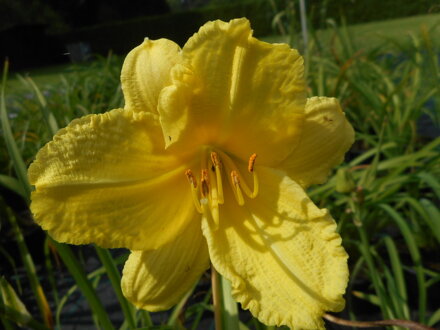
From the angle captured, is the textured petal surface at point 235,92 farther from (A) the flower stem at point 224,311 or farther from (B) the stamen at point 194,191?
(A) the flower stem at point 224,311

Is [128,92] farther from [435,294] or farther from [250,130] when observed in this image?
[435,294]

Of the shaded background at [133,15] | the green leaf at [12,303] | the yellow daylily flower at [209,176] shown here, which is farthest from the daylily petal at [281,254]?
the shaded background at [133,15]

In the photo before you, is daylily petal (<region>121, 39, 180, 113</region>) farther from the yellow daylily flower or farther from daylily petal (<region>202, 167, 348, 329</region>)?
daylily petal (<region>202, 167, 348, 329</region>)

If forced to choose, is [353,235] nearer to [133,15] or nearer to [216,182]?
[216,182]

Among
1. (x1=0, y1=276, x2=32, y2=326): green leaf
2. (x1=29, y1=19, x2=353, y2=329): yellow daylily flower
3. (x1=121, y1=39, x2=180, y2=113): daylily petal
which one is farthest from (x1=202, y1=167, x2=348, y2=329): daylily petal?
(x1=0, y1=276, x2=32, y2=326): green leaf

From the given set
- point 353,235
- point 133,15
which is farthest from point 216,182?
point 133,15

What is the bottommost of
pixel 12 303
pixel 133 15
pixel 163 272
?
pixel 133 15
